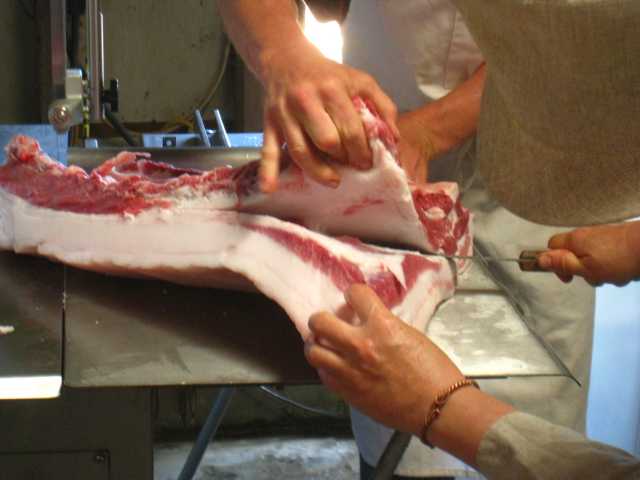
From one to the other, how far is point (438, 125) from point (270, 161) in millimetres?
486

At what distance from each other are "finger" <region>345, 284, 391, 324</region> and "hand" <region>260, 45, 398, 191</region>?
7.1 inches

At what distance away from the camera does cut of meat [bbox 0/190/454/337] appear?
1263mm

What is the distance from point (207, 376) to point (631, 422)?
2367 millimetres

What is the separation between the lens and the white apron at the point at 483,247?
1742 millimetres

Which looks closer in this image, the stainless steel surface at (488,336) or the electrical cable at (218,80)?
the stainless steel surface at (488,336)

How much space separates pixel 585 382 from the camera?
6.14 ft

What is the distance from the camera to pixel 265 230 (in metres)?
1.33

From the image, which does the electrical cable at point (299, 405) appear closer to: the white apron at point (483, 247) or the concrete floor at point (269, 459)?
the concrete floor at point (269, 459)

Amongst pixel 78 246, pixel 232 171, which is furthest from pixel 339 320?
pixel 78 246

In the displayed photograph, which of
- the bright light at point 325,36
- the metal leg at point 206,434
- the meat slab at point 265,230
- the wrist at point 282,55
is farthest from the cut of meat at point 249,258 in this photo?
the bright light at point 325,36

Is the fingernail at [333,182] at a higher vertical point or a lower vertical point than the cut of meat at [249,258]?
higher

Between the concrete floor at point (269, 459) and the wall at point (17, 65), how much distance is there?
1.48m

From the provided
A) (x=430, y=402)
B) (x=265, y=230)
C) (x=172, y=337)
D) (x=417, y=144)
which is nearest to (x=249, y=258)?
(x=265, y=230)

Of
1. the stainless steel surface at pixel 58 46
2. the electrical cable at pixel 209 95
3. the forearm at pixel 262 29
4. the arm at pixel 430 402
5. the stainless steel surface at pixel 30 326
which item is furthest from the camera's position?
the electrical cable at pixel 209 95
